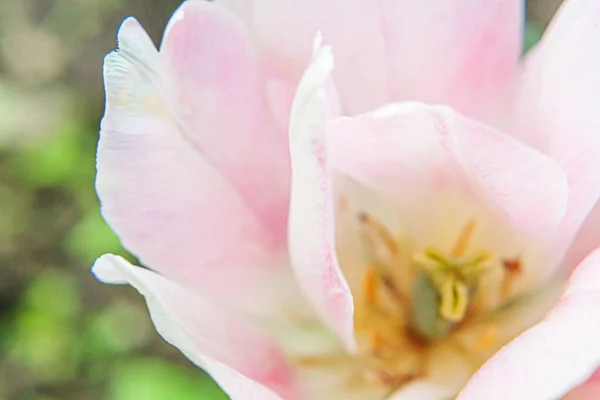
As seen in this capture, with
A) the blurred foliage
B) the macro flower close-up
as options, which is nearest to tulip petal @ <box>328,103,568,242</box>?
the macro flower close-up

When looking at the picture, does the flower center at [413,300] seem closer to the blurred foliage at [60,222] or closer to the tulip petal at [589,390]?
the tulip petal at [589,390]

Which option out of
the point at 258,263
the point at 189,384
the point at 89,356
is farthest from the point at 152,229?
the point at 89,356

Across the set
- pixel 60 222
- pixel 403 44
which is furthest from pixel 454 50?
pixel 60 222

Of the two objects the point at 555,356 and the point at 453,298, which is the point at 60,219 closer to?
the point at 453,298

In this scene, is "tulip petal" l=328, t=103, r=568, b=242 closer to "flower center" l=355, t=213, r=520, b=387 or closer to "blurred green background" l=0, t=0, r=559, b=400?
"flower center" l=355, t=213, r=520, b=387

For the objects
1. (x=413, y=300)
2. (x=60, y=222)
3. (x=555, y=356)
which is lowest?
(x=60, y=222)

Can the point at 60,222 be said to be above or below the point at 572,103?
below
